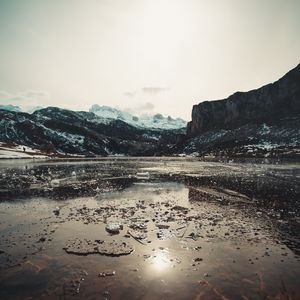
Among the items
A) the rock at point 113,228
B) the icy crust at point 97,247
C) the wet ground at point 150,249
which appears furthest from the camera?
the rock at point 113,228

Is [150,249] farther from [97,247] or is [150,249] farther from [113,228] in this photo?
[113,228]

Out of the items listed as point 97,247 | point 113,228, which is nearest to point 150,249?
point 97,247

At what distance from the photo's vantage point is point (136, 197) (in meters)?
33.8

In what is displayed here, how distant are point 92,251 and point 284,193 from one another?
88.8ft

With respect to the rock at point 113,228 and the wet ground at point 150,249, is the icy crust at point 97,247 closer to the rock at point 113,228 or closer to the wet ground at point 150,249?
the wet ground at point 150,249

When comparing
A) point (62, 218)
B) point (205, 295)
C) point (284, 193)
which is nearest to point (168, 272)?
point (205, 295)

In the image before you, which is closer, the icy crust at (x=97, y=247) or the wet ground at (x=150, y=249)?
the wet ground at (x=150, y=249)

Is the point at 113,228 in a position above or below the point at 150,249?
above

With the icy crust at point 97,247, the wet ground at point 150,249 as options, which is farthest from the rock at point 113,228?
the icy crust at point 97,247

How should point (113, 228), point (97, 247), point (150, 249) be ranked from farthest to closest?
point (113, 228) < point (97, 247) < point (150, 249)

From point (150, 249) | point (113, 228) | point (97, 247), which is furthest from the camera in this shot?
point (113, 228)

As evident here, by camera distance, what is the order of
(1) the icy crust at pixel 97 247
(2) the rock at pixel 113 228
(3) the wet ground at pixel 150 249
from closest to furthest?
(3) the wet ground at pixel 150 249 < (1) the icy crust at pixel 97 247 < (2) the rock at pixel 113 228

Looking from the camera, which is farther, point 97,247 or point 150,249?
point 97,247

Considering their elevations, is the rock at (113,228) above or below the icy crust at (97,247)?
above
